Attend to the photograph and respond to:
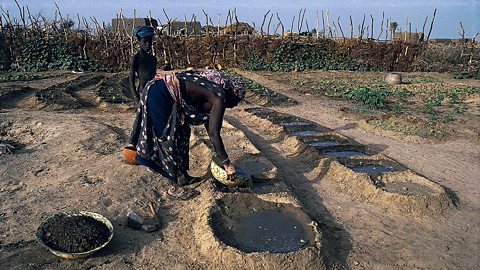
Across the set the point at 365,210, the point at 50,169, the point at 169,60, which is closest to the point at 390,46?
the point at 169,60

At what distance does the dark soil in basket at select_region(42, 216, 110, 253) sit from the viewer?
2.77 metres

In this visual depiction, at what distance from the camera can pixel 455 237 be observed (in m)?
3.50

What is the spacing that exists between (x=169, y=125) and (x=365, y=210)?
214 centimetres

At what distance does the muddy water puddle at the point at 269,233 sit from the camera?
3.12m

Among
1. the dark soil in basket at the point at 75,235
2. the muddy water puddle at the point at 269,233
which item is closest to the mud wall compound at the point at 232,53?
the muddy water puddle at the point at 269,233

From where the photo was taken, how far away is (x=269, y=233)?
131 inches

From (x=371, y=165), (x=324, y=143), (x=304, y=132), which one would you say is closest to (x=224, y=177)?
(x=371, y=165)

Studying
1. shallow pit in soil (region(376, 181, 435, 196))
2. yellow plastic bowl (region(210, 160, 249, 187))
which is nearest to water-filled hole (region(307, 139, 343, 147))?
shallow pit in soil (region(376, 181, 435, 196))

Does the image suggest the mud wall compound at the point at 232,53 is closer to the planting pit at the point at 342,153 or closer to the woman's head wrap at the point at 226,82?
the planting pit at the point at 342,153

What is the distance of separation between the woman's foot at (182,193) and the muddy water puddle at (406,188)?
209cm

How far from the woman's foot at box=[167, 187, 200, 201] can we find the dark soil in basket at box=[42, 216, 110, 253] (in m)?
0.94

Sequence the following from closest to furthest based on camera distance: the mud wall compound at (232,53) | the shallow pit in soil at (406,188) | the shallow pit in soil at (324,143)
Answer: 1. the shallow pit in soil at (406,188)
2. the shallow pit in soil at (324,143)
3. the mud wall compound at (232,53)

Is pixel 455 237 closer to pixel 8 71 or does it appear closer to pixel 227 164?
pixel 227 164

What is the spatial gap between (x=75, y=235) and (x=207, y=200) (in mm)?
1251
